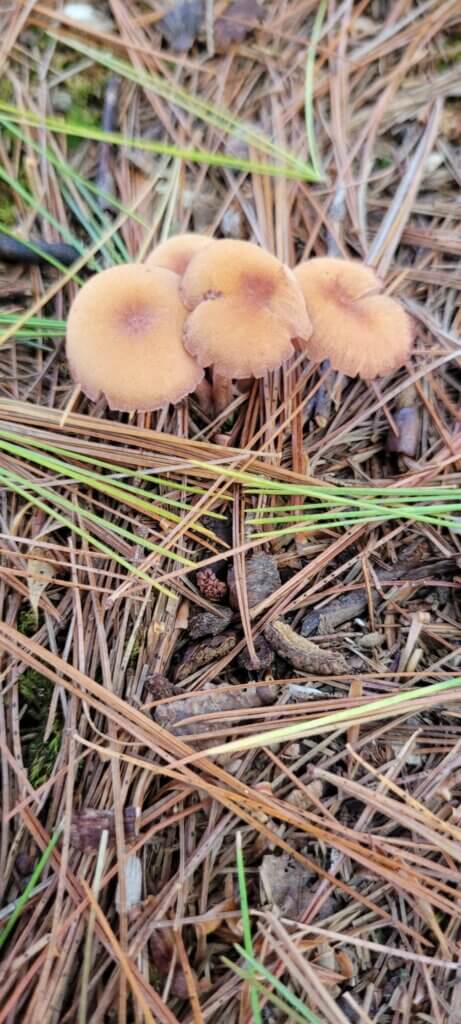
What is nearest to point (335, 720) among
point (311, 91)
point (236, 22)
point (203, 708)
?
point (203, 708)

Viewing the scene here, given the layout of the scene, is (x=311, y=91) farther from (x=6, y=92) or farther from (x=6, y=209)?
(x=6, y=209)

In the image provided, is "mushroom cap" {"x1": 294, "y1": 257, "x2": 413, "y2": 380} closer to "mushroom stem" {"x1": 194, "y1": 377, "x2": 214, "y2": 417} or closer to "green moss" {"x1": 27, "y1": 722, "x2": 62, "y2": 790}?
"mushroom stem" {"x1": 194, "y1": 377, "x2": 214, "y2": 417}

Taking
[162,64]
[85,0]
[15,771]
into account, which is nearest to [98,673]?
[15,771]

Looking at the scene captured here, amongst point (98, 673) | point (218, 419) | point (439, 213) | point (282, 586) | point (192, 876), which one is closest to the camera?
point (192, 876)

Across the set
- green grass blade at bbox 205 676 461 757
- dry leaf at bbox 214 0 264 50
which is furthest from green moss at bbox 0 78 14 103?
green grass blade at bbox 205 676 461 757

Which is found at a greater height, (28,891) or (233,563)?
(233,563)

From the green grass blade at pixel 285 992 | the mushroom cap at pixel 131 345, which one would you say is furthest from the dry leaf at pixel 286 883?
the mushroom cap at pixel 131 345

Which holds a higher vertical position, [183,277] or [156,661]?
[183,277]

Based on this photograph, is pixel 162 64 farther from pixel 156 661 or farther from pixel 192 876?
pixel 192 876
